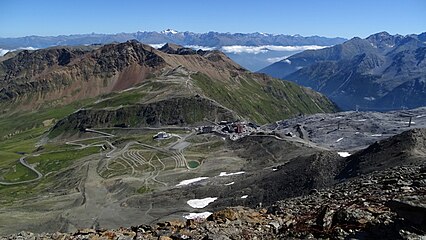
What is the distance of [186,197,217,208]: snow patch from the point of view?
9338 cm

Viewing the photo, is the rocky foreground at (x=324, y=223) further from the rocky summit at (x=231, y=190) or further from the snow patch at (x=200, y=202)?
the snow patch at (x=200, y=202)

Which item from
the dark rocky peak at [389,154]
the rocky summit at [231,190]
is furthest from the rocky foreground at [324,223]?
the dark rocky peak at [389,154]

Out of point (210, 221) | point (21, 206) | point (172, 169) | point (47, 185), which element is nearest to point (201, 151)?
point (172, 169)

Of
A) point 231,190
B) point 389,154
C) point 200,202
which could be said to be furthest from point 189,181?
point 389,154

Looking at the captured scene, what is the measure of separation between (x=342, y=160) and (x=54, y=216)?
74178mm

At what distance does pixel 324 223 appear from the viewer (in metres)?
21.9

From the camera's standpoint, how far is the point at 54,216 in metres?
103

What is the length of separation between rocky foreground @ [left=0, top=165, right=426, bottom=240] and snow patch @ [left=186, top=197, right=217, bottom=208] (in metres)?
62.5

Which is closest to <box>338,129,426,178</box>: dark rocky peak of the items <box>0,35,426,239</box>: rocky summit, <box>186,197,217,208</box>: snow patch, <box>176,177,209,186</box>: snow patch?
<box>0,35,426,239</box>: rocky summit

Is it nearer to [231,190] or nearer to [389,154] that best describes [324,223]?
[389,154]

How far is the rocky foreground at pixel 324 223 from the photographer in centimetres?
1803

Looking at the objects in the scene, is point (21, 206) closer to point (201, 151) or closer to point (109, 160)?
point (109, 160)

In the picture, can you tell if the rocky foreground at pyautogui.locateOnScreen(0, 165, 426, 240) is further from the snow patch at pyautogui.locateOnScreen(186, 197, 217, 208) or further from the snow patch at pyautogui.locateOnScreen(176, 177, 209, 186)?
the snow patch at pyautogui.locateOnScreen(176, 177, 209, 186)

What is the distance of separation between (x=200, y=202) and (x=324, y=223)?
2982 inches
